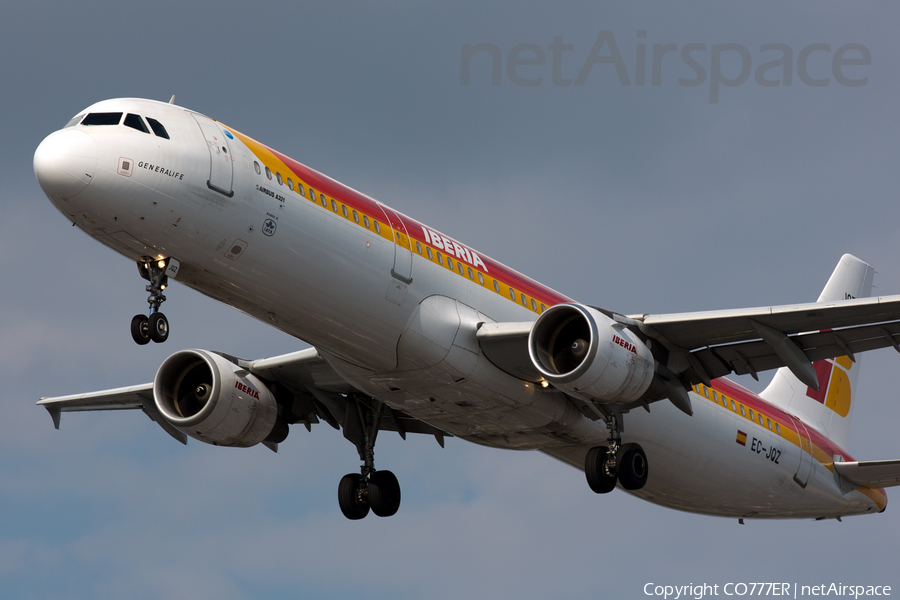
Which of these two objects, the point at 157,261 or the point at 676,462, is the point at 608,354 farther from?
the point at 157,261

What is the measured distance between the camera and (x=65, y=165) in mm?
21266

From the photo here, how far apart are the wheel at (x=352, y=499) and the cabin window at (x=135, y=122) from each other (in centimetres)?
1271

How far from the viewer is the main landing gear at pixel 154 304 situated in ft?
73.1

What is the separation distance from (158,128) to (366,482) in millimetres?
12631

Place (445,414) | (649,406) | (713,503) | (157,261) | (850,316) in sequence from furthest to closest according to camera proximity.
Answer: (713,503) → (649,406) → (445,414) → (850,316) → (157,261)

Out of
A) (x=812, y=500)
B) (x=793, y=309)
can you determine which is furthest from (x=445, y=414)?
(x=812, y=500)

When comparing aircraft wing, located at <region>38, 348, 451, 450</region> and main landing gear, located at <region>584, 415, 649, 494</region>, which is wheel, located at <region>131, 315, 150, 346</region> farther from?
main landing gear, located at <region>584, 415, 649, 494</region>

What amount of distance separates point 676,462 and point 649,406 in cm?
220

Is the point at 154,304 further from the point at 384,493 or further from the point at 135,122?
the point at 384,493

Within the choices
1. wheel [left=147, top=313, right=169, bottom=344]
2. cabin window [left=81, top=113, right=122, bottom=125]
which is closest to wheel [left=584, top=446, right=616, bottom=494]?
wheel [left=147, top=313, right=169, bottom=344]

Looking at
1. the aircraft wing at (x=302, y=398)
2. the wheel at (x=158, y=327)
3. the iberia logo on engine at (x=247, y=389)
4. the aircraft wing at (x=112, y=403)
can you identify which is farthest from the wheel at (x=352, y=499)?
the wheel at (x=158, y=327)

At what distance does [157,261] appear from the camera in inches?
899

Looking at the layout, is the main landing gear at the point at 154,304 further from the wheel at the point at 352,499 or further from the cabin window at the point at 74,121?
Result: the wheel at the point at 352,499

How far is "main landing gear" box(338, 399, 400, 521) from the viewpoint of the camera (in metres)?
31.2
